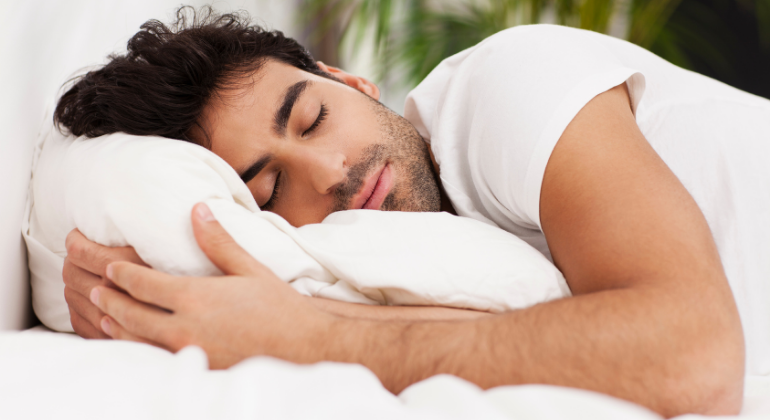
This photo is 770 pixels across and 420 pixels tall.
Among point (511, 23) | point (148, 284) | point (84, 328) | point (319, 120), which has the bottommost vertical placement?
point (84, 328)

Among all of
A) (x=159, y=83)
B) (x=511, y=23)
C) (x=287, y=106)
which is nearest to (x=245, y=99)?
(x=287, y=106)

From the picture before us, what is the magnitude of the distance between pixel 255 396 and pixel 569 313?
0.33 meters

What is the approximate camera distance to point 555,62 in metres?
0.78

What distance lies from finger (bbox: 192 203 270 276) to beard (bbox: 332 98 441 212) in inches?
13.1

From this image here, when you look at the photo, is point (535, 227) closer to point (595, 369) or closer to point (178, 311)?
point (595, 369)

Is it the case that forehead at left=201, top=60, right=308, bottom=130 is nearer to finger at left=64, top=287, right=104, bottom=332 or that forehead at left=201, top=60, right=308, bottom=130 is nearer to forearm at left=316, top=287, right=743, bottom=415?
Answer: finger at left=64, top=287, right=104, bottom=332

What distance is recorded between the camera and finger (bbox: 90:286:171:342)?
0.61 metres

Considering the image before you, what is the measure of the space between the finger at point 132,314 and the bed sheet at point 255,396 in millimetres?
108

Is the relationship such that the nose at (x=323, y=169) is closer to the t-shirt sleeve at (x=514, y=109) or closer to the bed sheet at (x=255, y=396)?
the t-shirt sleeve at (x=514, y=109)

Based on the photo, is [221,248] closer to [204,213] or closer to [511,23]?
[204,213]

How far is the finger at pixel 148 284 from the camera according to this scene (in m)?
0.60

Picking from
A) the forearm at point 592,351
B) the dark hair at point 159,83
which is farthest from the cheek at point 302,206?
the forearm at point 592,351

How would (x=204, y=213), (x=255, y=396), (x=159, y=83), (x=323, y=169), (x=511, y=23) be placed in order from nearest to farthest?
1. (x=255, y=396)
2. (x=204, y=213)
3. (x=323, y=169)
4. (x=159, y=83)
5. (x=511, y=23)

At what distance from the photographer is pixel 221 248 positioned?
62 cm
